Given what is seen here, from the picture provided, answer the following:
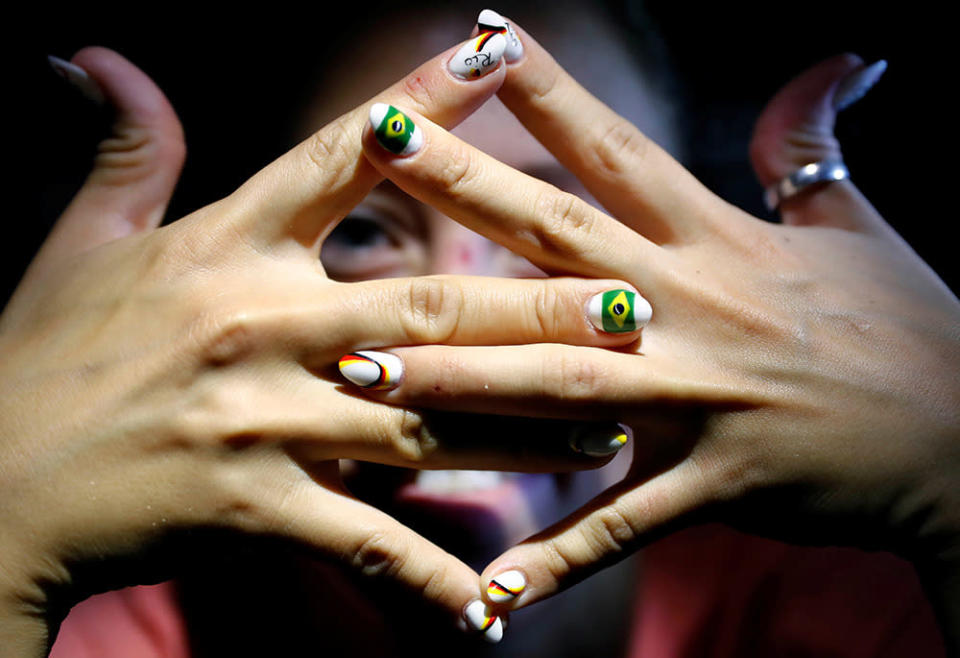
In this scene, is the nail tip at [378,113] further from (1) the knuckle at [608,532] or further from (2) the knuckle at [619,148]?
(1) the knuckle at [608,532]

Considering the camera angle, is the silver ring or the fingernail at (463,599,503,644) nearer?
the fingernail at (463,599,503,644)

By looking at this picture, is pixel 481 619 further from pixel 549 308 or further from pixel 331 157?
pixel 331 157

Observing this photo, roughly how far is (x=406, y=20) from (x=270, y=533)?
61 cm

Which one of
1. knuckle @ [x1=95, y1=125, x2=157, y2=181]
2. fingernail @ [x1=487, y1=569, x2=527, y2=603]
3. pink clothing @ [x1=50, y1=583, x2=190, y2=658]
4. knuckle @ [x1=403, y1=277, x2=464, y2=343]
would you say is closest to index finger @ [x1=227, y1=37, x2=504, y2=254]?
knuckle @ [x1=403, y1=277, x2=464, y2=343]

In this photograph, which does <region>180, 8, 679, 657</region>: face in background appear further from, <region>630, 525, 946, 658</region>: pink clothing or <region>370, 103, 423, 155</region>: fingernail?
<region>370, 103, 423, 155</region>: fingernail

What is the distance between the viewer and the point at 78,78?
2.30ft

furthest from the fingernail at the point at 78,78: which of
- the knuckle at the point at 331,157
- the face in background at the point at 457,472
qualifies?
the knuckle at the point at 331,157

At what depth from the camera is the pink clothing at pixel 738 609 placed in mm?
822

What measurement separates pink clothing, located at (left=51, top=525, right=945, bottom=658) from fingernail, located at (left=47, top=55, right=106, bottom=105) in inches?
28.4

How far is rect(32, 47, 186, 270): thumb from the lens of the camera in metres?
0.69

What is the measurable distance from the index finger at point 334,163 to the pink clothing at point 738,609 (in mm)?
714

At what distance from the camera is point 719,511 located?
23.1 inches

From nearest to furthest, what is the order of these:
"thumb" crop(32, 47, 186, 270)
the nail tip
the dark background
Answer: the nail tip → "thumb" crop(32, 47, 186, 270) → the dark background

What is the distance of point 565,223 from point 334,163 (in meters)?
0.22
